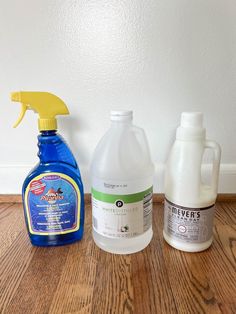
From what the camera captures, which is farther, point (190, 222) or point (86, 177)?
point (86, 177)

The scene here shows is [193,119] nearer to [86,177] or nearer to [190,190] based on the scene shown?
[190,190]

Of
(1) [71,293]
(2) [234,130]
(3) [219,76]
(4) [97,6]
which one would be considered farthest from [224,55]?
(1) [71,293]

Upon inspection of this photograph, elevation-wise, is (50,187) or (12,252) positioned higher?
(50,187)

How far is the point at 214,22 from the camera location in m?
0.55

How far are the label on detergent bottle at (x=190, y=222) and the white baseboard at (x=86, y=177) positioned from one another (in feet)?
0.64

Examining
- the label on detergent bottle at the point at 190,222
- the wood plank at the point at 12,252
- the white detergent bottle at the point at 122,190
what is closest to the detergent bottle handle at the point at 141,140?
the white detergent bottle at the point at 122,190

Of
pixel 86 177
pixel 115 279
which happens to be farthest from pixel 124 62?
pixel 115 279

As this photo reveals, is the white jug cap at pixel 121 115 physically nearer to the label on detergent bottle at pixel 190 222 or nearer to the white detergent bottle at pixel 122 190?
the white detergent bottle at pixel 122 190

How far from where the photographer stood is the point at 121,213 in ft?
1.40

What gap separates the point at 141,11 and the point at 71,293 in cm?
59

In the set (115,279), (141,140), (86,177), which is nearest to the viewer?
(115,279)

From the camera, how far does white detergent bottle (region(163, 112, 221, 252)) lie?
1.35ft

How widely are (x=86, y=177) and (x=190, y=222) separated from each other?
1.04ft

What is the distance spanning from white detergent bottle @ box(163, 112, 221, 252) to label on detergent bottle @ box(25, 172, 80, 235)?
192 mm
